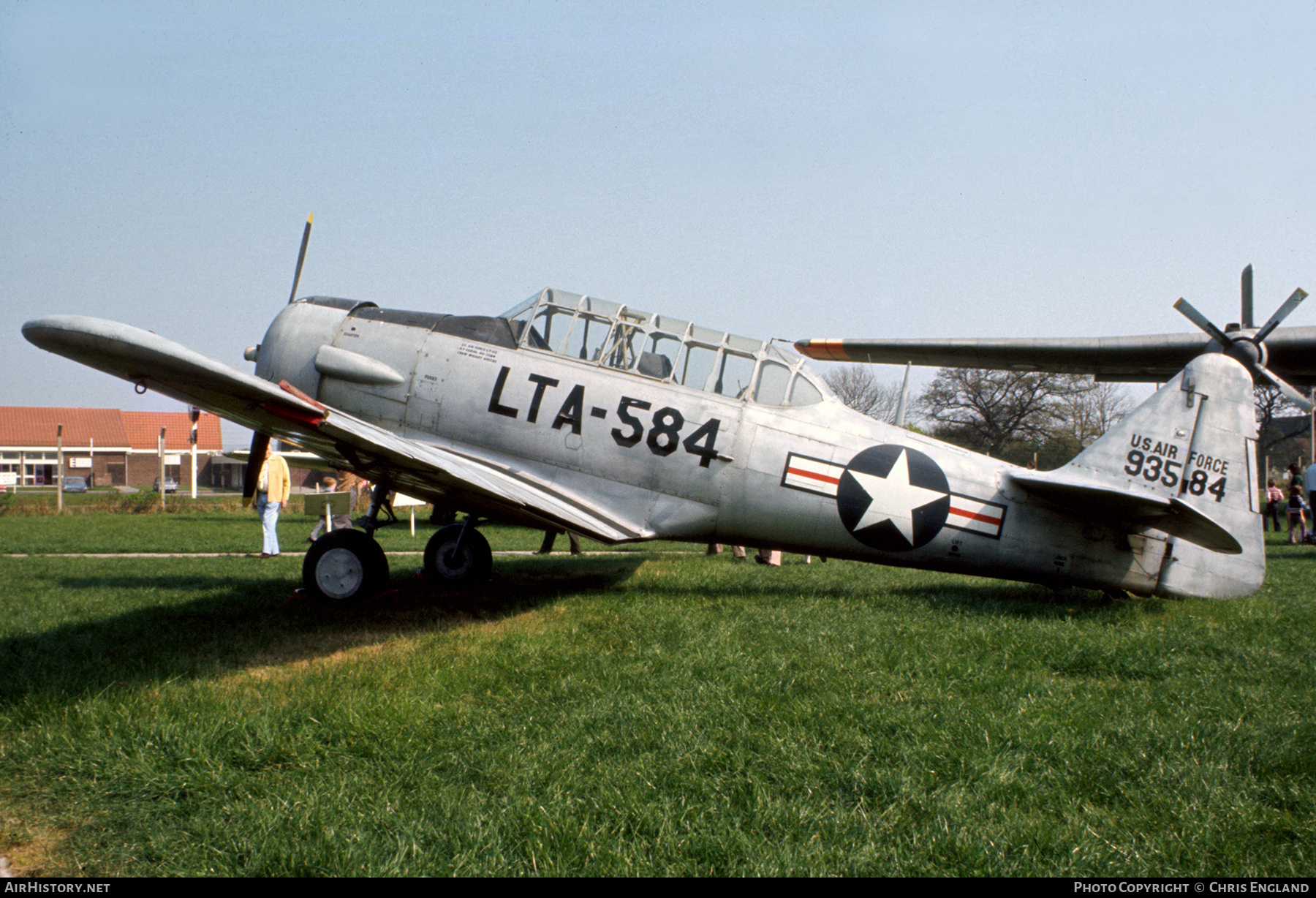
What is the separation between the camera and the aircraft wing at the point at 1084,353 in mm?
12688

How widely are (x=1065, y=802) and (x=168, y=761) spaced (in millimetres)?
3591

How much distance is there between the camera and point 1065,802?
3039mm

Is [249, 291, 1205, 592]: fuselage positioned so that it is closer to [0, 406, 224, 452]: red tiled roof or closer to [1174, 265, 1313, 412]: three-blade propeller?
[1174, 265, 1313, 412]: three-blade propeller

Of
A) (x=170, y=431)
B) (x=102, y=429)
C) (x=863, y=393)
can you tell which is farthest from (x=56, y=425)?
(x=863, y=393)

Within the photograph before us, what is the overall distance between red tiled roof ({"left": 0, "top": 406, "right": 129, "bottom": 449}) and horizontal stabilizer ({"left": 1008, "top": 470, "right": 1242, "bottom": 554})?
76.5 metres

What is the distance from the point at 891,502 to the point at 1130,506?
76.7 inches

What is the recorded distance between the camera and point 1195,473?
7230mm

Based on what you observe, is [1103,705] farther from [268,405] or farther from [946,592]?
[268,405]

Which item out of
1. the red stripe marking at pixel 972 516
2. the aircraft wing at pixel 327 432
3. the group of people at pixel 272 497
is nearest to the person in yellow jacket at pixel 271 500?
the group of people at pixel 272 497

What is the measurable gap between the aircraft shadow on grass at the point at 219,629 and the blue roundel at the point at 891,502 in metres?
2.77

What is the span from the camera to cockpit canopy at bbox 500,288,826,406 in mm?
7520

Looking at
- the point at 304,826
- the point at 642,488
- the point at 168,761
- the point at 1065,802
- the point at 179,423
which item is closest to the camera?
the point at 304,826

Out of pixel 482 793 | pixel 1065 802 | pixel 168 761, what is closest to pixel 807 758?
pixel 1065 802

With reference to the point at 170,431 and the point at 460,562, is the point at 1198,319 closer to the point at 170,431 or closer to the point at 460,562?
the point at 460,562
